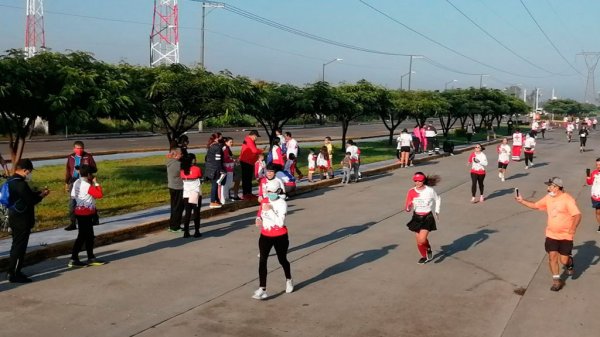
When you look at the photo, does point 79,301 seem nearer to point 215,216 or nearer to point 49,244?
point 49,244

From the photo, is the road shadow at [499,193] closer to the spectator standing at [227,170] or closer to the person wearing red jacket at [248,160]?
the person wearing red jacket at [248,160]

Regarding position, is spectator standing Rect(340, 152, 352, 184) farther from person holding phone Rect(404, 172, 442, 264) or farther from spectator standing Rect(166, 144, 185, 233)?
person holding phone Rect(404, 172, 442, 264)

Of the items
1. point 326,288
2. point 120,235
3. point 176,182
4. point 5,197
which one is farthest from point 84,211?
point 326,288

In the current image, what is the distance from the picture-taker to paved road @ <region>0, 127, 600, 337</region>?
645 centimetres

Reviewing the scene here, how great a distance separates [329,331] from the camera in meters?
6.27

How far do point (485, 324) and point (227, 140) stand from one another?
9.12 m

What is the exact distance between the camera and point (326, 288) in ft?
25.7

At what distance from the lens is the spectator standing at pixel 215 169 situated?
13523 millimetres

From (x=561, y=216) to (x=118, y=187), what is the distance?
12.1 metres

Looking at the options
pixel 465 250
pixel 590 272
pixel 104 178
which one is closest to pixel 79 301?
pixel 465 250

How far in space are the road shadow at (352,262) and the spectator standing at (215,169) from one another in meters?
4.72

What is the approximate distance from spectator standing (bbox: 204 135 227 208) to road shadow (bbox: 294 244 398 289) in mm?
4724

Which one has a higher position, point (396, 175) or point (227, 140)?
point (227, 140)

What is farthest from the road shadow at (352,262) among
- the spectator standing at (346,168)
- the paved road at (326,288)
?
the spectator standing at (346,168)
